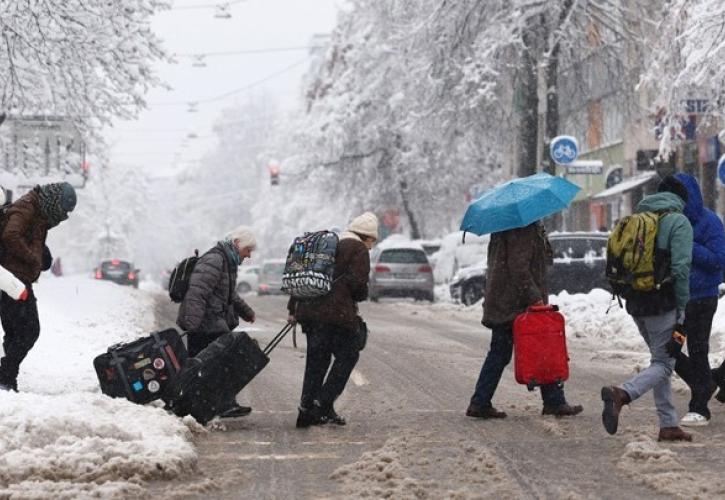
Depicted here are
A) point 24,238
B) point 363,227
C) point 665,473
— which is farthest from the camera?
point 24,238

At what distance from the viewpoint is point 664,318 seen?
30.6 ft

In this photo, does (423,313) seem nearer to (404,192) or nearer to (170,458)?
(170,458)

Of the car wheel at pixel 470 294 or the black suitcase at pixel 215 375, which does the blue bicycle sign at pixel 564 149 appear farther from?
the black suitcase at pixel 215 375

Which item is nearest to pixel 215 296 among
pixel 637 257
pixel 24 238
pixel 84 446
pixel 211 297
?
pixel 211 297

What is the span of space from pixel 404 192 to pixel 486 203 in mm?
45105

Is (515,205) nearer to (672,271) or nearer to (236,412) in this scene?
(672,271)

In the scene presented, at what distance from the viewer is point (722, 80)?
2106 cm

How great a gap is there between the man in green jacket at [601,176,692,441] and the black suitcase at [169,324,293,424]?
8.69 feet

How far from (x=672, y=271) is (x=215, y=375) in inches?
128

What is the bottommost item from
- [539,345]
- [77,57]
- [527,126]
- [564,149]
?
[539,345]

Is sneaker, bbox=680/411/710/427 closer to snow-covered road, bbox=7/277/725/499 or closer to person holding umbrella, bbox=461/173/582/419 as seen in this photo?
snow-covered road, bbox=7/277/725/499

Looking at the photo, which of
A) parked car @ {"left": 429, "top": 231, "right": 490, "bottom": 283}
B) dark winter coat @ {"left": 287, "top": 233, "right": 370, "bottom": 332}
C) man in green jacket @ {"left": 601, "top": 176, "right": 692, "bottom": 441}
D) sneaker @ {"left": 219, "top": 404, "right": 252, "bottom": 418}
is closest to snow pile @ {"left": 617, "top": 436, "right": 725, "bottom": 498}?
man in green jacket @ {"left": 601, "top": 176, "right": 692, "bottom": 441}

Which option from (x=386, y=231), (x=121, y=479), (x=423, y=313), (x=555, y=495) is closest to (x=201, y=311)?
(x=121, y=479)

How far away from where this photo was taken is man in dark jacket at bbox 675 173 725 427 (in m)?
10.1
